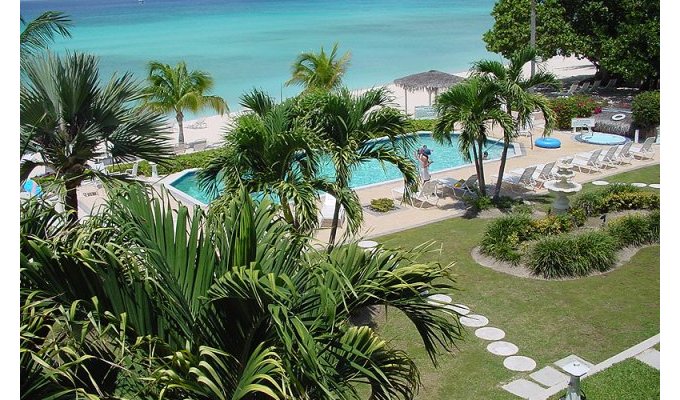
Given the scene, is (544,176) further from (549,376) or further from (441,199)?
(549,376)

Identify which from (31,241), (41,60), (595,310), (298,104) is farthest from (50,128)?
(595,310)

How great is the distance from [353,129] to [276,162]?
1579 mm

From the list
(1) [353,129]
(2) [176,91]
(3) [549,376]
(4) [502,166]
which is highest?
(2) [176,91]

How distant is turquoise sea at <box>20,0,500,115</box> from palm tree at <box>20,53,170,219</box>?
25.6m

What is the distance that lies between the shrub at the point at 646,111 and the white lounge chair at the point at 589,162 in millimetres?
4518

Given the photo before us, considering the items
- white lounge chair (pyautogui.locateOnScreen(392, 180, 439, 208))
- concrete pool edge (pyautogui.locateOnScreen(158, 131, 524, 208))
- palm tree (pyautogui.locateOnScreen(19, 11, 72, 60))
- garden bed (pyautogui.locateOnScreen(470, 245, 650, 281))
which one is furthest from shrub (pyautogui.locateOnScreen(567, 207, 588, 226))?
palm tree (pyautogui.locateOnScreen(19, 11, 72, 60))

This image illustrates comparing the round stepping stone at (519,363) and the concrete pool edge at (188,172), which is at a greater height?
the concrete pool edge at (188,172)

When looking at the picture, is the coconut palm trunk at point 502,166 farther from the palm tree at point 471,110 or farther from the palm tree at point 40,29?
the palm tree at point 40,29

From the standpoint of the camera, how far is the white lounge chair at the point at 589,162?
18859mm

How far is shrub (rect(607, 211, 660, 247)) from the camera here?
41.5 feet

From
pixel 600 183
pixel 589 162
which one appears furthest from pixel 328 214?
pixel 589 162

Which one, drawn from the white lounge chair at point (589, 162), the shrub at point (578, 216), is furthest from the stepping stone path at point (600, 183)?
the shrub at point (578, 216)

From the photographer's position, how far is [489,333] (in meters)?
9.59

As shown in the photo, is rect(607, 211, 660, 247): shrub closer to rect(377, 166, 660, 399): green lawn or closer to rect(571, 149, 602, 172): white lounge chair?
rect(377, 166, 660, 399): green lawn
